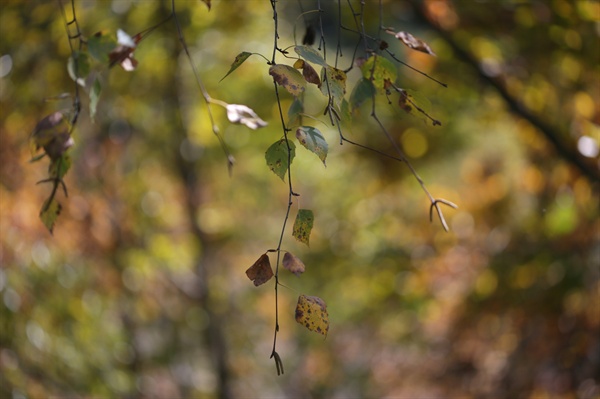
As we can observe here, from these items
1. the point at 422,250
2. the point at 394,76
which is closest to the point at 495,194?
the point at 422,250

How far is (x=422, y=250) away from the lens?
122 inches

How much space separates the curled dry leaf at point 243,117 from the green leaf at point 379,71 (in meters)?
0.13

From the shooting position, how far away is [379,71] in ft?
2.83

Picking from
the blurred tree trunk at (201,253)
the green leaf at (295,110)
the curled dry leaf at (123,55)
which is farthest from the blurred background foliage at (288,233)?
the curled dry leaf at (123,55)

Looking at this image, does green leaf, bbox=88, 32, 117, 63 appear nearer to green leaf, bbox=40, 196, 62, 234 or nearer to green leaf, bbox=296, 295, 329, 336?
green leaf, bbox=40, 196, 62, 234

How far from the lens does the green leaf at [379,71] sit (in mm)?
856

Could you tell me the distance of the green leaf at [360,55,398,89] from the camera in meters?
0.86

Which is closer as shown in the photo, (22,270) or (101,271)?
(22,270)

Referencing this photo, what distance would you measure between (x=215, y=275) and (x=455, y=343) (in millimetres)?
1321

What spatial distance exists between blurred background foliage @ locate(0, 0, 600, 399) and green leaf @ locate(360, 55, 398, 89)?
1279 mm

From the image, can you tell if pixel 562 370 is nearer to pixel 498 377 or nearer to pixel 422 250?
pixel 498 377

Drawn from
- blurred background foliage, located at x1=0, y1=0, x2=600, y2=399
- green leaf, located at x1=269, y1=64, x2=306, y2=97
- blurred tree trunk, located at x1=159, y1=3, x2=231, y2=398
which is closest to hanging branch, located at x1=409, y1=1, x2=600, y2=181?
blurred background foliage, located at x1=0, y1=0, x2=600, y2=399

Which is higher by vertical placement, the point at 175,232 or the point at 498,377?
the point at 498,377

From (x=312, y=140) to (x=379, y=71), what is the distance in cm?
14
